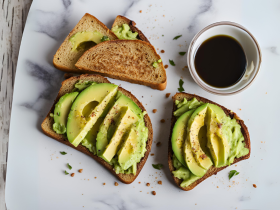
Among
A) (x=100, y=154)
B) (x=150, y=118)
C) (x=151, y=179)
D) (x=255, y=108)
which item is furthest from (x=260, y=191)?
(x=100, y=154)

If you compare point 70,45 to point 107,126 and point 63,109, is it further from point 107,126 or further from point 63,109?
point 107,126

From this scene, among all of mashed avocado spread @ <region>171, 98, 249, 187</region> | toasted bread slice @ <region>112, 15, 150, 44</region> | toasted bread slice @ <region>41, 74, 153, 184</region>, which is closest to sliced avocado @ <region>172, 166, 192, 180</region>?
mashed avocado spread @ <region>171, 98, 249, 187</region>

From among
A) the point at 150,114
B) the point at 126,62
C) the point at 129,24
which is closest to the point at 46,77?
the point at 126,62

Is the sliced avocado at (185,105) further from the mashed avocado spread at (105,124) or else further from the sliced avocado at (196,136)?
the mashed avocado spread at (105,124)

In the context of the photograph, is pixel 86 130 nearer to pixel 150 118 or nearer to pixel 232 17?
pixel 150 118

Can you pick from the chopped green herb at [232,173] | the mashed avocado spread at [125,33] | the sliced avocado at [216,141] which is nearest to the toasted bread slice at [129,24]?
the mashed avocado spread at [125,33]
